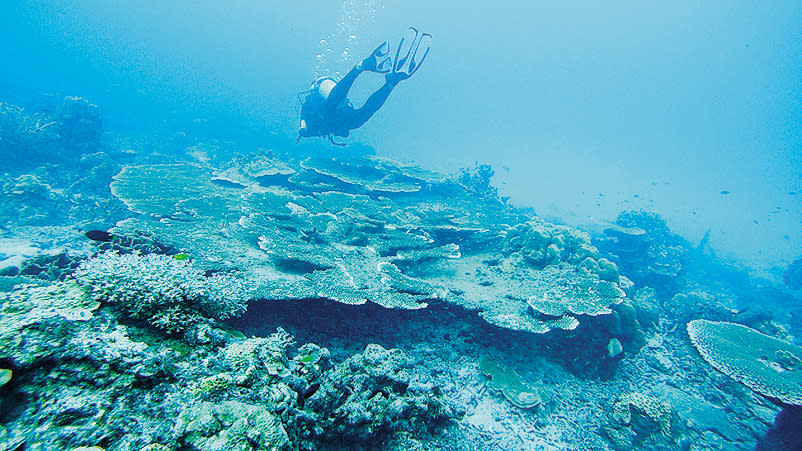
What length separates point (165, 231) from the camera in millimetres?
5652

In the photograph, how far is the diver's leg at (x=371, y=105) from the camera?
8.80 meters

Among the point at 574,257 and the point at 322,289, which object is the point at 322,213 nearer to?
the point at 322,289

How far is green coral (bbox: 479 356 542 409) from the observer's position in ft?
14.5

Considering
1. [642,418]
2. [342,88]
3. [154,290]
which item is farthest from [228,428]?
[342,88]

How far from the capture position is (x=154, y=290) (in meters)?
2.52

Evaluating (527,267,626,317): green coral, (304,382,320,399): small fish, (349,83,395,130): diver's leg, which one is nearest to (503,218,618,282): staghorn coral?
(527,267,626,317): green coral

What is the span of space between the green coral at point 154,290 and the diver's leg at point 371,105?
23.9 ft

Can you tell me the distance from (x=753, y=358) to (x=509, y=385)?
160 inches

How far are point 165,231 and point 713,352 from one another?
378 inches

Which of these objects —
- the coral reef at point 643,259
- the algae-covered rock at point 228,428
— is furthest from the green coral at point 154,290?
the coral reef at point 643,259

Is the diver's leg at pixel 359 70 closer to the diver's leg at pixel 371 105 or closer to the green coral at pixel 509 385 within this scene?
the diver's leg at pixel 371 105

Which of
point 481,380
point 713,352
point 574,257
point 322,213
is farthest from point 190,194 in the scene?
point 713,352

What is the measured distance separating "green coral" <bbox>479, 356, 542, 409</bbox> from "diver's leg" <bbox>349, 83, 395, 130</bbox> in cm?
730

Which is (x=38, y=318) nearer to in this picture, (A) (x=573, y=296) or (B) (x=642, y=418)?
(A) (x=573, y=296)
